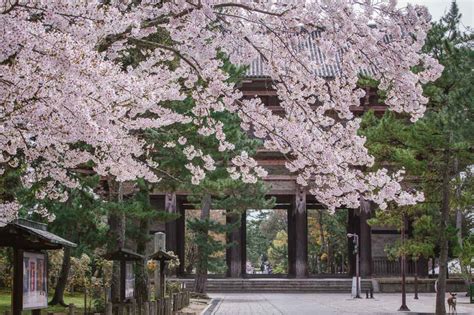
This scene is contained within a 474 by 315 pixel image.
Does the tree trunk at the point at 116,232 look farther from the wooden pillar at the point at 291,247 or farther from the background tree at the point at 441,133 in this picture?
the wooden pillar at the point at 291,247

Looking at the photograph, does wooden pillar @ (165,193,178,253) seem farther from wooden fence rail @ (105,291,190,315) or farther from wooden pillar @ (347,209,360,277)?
wooden fence rail @ (105,291,190,315)

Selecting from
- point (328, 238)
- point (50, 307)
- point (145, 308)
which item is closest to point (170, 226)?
point (328, 238)

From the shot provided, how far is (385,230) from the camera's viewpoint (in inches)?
1684

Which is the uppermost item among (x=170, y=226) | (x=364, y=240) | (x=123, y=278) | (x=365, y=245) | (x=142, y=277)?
(x=170, y=226)

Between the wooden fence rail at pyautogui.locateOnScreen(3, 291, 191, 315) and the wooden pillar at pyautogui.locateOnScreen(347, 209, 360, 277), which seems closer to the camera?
the wooden fence rail at pyautogui.locateOnScreen(3, 291, 191, 315)

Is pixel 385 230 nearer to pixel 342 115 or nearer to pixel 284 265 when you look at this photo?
pixel 284 265

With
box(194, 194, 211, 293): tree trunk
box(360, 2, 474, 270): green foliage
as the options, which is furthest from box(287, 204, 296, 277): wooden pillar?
box(360, 2, 474, 270): green foliage

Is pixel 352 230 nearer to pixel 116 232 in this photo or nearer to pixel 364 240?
pixel 364 240

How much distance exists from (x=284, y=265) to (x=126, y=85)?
60024mm

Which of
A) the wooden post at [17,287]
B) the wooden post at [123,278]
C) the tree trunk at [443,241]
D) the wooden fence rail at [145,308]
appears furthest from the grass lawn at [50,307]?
the tree trunk at [443,241]

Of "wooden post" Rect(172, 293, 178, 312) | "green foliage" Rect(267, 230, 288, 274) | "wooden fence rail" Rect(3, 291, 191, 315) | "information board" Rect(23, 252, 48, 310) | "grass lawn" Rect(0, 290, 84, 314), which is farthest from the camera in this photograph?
"green foliage" Rect(267, 230, 288, 274)

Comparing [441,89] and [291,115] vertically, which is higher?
[441,89]

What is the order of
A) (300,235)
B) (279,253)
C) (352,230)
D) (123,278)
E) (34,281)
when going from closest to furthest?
(34,281) < (123,278) < (300,235) < (352,230) < (279,253)

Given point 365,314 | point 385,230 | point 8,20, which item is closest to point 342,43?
point 8,20
